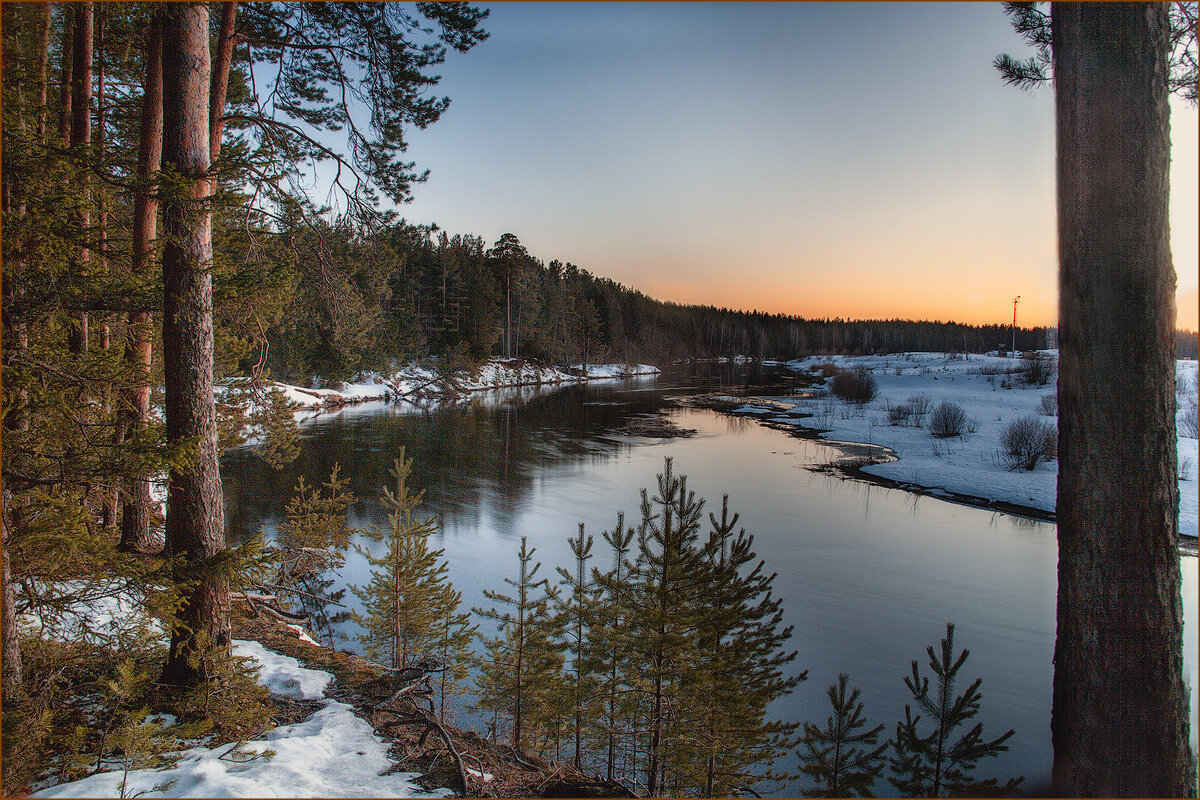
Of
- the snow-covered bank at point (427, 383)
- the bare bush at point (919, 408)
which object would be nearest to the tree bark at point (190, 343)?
the snow-covered bank at point (427, 383)

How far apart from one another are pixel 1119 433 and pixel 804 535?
11.1 m

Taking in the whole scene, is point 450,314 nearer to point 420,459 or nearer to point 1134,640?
point 420,459

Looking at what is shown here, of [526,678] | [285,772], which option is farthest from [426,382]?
[285,772]

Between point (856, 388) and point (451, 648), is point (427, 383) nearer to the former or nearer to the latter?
point (856, 388)

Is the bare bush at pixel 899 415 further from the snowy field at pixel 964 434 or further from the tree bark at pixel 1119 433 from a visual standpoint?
the tree bark at pixel 1119 433

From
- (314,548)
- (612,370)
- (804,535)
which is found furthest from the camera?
(612,370)

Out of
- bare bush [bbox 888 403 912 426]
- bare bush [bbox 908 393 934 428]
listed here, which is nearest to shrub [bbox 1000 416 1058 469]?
bare bush [bbox 908 393 934 428]

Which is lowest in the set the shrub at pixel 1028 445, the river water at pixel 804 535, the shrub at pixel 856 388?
the river water at pixel 804 535

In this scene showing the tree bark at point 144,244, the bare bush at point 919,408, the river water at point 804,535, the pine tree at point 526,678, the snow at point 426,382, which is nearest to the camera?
the pine tree at point 526,678

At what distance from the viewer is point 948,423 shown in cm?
2333

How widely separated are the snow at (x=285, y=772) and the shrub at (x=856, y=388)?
120ft

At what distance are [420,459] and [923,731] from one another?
18070 millimetres

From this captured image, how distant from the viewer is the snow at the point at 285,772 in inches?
125

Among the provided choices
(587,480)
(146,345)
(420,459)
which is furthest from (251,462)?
(146,345)
